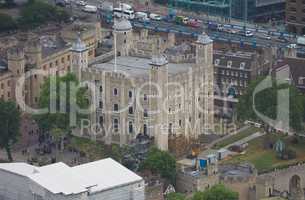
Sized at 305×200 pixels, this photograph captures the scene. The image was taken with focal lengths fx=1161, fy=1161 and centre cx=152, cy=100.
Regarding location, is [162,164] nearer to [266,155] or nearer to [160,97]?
[160,97]

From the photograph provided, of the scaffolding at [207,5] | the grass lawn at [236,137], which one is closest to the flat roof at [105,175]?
the grass lawn at [236,137]

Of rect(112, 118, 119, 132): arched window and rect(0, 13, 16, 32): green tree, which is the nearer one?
rect(112, 118, 119, 132): arched window

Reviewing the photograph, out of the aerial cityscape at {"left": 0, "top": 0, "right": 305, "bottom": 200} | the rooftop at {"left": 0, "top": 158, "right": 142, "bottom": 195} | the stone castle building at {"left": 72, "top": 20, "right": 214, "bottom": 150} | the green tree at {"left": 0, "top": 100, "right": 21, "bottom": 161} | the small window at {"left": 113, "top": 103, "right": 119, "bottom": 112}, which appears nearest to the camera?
the rooftop at {"left": 0, "top": 158, "right": 142, "bottom": 195}

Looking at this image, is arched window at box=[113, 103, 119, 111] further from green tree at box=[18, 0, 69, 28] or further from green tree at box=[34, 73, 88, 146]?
green tree at box=[18, 0, 69, 28]

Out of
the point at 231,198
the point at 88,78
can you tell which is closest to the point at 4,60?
the point at 88,78

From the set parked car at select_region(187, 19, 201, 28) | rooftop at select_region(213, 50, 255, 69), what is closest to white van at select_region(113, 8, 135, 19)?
parked car at select_region(187, 19, 201, 28)

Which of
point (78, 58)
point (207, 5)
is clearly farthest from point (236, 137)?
point (207, 5)
